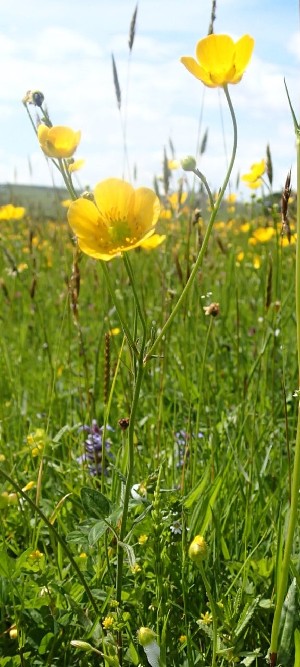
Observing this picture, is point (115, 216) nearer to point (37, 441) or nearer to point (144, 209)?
point (144, 209)

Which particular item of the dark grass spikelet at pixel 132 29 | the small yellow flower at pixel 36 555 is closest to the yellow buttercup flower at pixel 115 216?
the small yellow flower at pixel 36 555

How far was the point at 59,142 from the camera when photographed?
894 millimetres

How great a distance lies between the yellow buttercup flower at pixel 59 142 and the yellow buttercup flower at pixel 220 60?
0.54ft

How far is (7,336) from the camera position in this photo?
266cm

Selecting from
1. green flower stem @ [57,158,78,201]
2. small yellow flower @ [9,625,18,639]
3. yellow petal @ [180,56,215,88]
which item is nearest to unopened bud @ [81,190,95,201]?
green flower stem @ [57,158,78,201]

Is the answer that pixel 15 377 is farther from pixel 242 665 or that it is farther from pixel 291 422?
pixel 242 665

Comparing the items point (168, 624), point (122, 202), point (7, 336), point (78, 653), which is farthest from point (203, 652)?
point (7, 336)

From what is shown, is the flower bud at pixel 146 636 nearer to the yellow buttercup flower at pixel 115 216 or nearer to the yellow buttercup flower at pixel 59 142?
the yellow buttercup flower at pixel 115 216

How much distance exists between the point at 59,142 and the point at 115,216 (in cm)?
12

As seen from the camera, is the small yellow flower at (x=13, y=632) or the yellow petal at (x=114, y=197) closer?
the yellow petal at (x=114, y=197)

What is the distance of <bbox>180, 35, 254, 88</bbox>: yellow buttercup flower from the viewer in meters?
0.85

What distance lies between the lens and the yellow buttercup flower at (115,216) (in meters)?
0.83

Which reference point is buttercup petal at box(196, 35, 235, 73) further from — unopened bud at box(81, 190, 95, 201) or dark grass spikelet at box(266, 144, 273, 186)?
dark grass spikelet at box(266, 144, 273, 186)

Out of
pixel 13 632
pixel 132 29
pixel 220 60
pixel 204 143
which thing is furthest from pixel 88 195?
pixel 204 143
